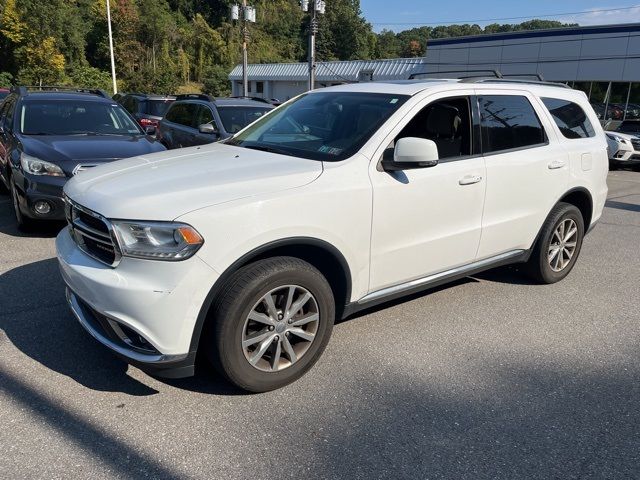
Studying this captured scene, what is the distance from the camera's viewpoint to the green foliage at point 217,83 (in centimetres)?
5922

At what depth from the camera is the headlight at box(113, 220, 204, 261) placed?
104 inches

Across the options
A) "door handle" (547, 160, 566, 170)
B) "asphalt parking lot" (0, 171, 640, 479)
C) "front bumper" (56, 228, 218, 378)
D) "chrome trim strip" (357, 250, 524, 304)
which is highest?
"door handle" (547, 160, 566, 170)

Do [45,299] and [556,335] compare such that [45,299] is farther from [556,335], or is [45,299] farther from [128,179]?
[556,335]

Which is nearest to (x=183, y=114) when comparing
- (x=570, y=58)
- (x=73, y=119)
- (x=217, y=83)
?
(x=73, y=119)

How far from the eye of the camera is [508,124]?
14.3 feet

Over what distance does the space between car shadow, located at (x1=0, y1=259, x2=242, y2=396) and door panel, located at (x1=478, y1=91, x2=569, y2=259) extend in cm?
243

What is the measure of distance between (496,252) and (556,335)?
792mm

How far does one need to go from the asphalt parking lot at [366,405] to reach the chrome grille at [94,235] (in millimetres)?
806

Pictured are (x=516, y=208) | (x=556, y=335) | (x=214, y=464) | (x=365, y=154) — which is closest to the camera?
(x=214, y=464)

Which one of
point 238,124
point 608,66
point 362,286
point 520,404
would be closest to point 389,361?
point 362,286

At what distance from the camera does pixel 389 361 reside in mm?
3559

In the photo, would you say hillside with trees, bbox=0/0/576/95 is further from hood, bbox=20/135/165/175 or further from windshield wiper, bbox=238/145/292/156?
windshield wiper, bbox=238/145/292/156

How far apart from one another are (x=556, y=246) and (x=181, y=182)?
368 centimetres

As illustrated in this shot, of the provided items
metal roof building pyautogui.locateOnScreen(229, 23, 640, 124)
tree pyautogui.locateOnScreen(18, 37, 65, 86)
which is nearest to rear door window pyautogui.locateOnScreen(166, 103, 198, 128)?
metal roof building pyautogui.locateOnScreen(229, 23, 640, 124)
